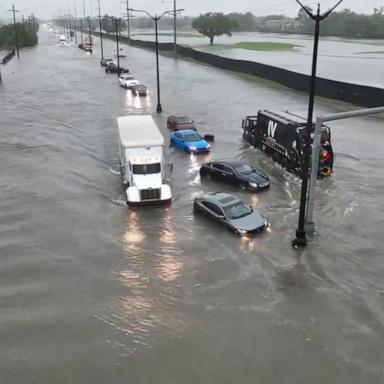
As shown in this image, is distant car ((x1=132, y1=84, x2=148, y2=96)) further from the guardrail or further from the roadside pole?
the roadside pole

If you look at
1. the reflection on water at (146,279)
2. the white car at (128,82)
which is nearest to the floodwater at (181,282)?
the reflection on water at (146,279)

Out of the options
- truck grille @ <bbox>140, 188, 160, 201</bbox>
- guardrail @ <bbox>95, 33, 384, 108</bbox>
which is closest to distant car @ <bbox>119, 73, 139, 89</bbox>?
guardrail @ <bbox>95, 33, 384, 108</bbox>

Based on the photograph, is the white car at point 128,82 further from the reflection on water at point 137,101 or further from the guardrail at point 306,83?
the guardrail at point 306,83

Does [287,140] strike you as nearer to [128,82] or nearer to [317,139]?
[317,139]

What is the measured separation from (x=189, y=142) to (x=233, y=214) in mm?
14808

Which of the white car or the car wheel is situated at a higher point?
the white car

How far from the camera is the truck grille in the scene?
83.7ft

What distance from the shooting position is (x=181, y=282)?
61.3 feet

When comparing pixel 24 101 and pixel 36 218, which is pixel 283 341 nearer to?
pixel 36 218

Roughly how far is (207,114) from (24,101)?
24600 millimetres

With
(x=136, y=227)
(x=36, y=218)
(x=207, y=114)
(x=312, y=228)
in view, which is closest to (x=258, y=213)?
(x=312, y=228)

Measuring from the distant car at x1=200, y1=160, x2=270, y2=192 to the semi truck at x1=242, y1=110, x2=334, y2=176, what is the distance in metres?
2.77

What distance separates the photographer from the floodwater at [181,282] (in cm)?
1438

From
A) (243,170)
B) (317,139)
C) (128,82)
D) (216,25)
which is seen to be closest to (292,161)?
(243,170)
